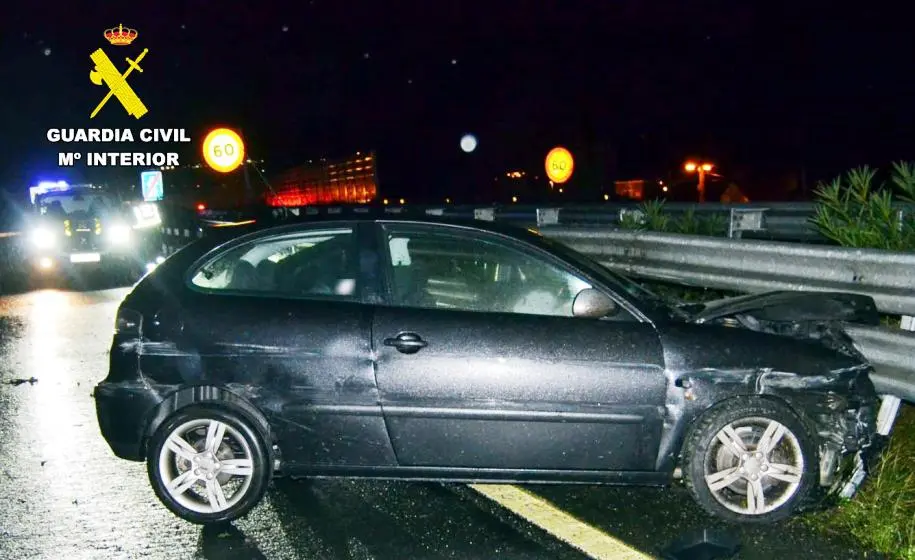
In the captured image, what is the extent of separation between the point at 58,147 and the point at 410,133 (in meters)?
17.0

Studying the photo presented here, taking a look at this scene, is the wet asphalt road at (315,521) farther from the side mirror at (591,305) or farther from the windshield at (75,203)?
the windshield at (75,203)

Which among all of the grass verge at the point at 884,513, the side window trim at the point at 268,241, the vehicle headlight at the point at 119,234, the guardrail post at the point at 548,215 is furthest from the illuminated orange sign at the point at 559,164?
the side window trim at the point at 268,241

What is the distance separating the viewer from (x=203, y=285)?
4.70m

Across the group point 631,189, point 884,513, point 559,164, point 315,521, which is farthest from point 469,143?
point 884,513

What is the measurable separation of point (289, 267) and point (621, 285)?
1687 mm

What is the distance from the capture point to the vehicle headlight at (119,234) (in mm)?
17688

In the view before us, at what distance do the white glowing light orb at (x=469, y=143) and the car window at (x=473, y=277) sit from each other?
131 ft

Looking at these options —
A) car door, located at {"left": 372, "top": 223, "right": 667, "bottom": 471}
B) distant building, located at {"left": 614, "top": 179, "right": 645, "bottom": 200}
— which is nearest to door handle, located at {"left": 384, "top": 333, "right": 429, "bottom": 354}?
car door, located at {"left": 372, "top": 223, "right": 667, "bottom": 471}

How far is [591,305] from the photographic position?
4.34 m

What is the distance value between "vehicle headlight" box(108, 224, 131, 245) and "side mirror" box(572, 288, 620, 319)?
49.2 ft

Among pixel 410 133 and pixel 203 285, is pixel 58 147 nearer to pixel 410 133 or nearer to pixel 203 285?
pixel 410 133

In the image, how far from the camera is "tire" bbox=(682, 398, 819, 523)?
14.4ft

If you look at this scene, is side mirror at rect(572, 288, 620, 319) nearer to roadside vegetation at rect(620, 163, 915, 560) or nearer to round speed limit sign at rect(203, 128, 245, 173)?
roadside vegetation at rect(620, 163, 915, 560)

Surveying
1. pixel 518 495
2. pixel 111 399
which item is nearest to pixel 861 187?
pixel 518 495
